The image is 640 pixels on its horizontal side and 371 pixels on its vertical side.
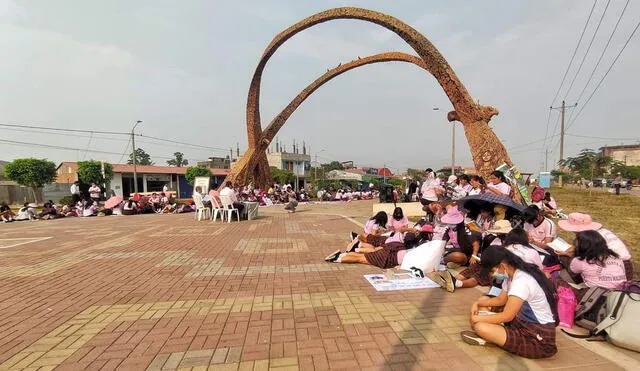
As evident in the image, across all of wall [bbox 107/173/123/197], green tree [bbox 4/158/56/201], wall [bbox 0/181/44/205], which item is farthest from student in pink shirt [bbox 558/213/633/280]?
wall [bbox 107/173/123/197]

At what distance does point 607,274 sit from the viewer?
11.7 ft

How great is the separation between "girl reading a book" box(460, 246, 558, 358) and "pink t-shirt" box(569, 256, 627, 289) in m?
1.01

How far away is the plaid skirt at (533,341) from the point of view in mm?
2848

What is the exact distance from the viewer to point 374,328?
3449 mm

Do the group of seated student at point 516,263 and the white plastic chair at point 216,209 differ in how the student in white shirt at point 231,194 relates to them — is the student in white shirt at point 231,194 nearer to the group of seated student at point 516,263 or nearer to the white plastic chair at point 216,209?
the white plastic chair at point 216,209

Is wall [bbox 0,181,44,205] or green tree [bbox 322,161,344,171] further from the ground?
green tree [bbox 322,161,344,171]

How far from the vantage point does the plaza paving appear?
9.40 ft

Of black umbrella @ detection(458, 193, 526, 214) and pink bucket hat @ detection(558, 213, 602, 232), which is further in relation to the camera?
black umbrella @ detection(458, 193, 526, 214)

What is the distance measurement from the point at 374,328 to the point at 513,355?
1210mm

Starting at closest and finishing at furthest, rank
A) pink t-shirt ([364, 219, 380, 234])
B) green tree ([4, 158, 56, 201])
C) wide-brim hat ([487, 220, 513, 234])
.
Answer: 1. wide-brim hat ([487, 220, 513, 234])
2. pink t-shirt ([364, 219, 380, 234])
3. green tree ([4, 158, 56, 201])

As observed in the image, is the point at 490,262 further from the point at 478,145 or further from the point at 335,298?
the point at 478,145

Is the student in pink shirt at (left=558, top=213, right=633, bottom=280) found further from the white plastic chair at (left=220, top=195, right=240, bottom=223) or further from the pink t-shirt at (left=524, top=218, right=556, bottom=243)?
the white plastic chair at (left=220, top=195, right=240, bottom=223)

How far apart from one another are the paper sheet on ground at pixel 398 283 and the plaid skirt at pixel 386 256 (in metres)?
0.57

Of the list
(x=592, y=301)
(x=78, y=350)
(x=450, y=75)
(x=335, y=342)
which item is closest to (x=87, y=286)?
(x=78, y=350)
